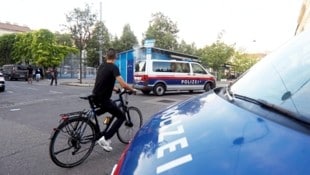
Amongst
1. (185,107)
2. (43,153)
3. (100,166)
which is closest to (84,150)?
(100,166)

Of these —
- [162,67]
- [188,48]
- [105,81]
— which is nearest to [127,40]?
[188,48]

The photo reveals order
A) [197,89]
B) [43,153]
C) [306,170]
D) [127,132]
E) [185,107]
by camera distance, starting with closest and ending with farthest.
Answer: [306,170] < [185,107] < [43,153] < [127,132] < [197,89]

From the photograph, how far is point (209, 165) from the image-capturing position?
130 centimetres

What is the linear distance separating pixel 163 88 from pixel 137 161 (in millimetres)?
15057

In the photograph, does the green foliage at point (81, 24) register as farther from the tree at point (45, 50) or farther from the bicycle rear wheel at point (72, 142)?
the bicycle rear wheel at point (72, 142)

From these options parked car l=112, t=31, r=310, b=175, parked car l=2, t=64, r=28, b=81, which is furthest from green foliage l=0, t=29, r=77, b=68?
parked car l=112, t=31, r=310, b=175

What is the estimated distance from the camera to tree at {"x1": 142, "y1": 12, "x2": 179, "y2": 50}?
151ft

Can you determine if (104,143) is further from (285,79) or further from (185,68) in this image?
(185,68)

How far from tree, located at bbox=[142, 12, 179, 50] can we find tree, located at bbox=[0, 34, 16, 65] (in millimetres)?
21515

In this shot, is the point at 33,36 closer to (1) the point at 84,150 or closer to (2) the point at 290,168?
(1) the point at 84,150

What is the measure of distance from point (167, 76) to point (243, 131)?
15.4 meters

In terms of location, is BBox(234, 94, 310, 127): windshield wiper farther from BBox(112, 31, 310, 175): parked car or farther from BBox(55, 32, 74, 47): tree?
BBox(55, 32, 74, 47): tree

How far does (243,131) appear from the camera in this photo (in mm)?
1494

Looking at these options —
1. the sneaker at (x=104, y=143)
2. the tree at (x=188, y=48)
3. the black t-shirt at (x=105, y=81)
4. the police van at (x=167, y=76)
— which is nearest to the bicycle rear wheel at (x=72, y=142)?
the sneaker at (x=104, y=143)
